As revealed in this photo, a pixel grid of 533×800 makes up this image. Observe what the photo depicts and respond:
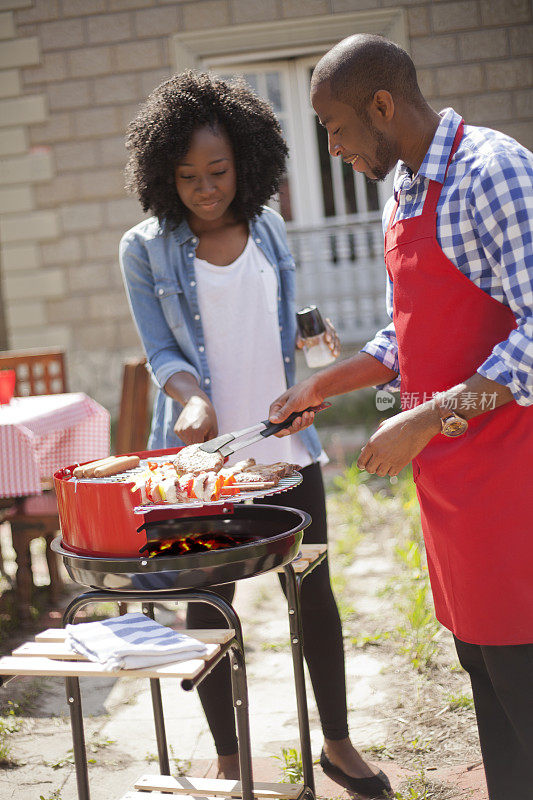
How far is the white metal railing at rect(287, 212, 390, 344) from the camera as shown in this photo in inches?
370

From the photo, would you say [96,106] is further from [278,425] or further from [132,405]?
[278,425]

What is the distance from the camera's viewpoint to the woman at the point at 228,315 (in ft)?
8.30

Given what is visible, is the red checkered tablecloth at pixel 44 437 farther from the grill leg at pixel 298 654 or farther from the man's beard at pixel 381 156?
the man's beard at pixel 381 156

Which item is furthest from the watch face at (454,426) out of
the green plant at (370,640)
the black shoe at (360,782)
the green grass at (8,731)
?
the green plant at (370,640)

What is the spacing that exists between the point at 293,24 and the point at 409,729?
739 centimetres

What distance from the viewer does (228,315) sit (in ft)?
8.48

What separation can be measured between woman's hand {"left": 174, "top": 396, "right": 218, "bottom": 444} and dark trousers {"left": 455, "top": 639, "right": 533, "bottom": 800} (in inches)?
33.0

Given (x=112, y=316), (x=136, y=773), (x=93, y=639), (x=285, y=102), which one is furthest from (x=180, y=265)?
(x=285, y=102)

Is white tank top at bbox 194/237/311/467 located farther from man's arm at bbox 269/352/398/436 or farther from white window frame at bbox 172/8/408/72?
white window frame at bbox 172/8/408/72

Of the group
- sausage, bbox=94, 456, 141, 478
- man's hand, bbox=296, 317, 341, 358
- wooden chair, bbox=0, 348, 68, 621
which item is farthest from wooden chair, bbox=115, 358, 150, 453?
sausage, bbox=94, 456, 141, 478

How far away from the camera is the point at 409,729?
2.98 m

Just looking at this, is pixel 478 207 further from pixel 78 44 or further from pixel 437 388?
pixel 78 44

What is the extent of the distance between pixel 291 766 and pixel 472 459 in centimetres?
136

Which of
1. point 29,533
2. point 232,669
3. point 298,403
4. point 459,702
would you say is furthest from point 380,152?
point 29,533
